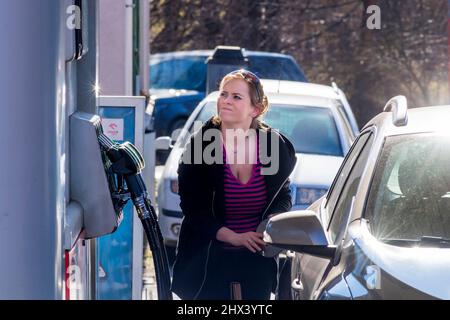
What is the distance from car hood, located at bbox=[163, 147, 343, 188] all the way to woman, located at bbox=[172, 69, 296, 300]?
3.13 metres

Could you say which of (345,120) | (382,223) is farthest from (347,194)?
(345,120)

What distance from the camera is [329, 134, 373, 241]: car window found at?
13.9 feet

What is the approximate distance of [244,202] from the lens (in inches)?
194

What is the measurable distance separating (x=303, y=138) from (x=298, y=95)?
602 millimetres

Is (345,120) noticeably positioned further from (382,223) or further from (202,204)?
(382,223)

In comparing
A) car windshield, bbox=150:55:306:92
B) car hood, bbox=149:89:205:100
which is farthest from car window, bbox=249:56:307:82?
car hood, bbox=149:89:205:100

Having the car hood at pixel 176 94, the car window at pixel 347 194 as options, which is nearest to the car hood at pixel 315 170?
the car window at pixel 347 194

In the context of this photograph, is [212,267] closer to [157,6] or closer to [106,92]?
[106,92]

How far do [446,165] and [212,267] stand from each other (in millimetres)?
1316

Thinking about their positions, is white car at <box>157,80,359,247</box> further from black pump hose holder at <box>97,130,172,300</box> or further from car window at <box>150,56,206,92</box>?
car window at <box>150,56,206,92</box>

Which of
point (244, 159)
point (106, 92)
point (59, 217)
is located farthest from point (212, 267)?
point (106, 92)

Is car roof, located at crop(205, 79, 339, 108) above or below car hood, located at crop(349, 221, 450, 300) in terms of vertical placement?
above

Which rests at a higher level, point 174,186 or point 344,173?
point 344,173
